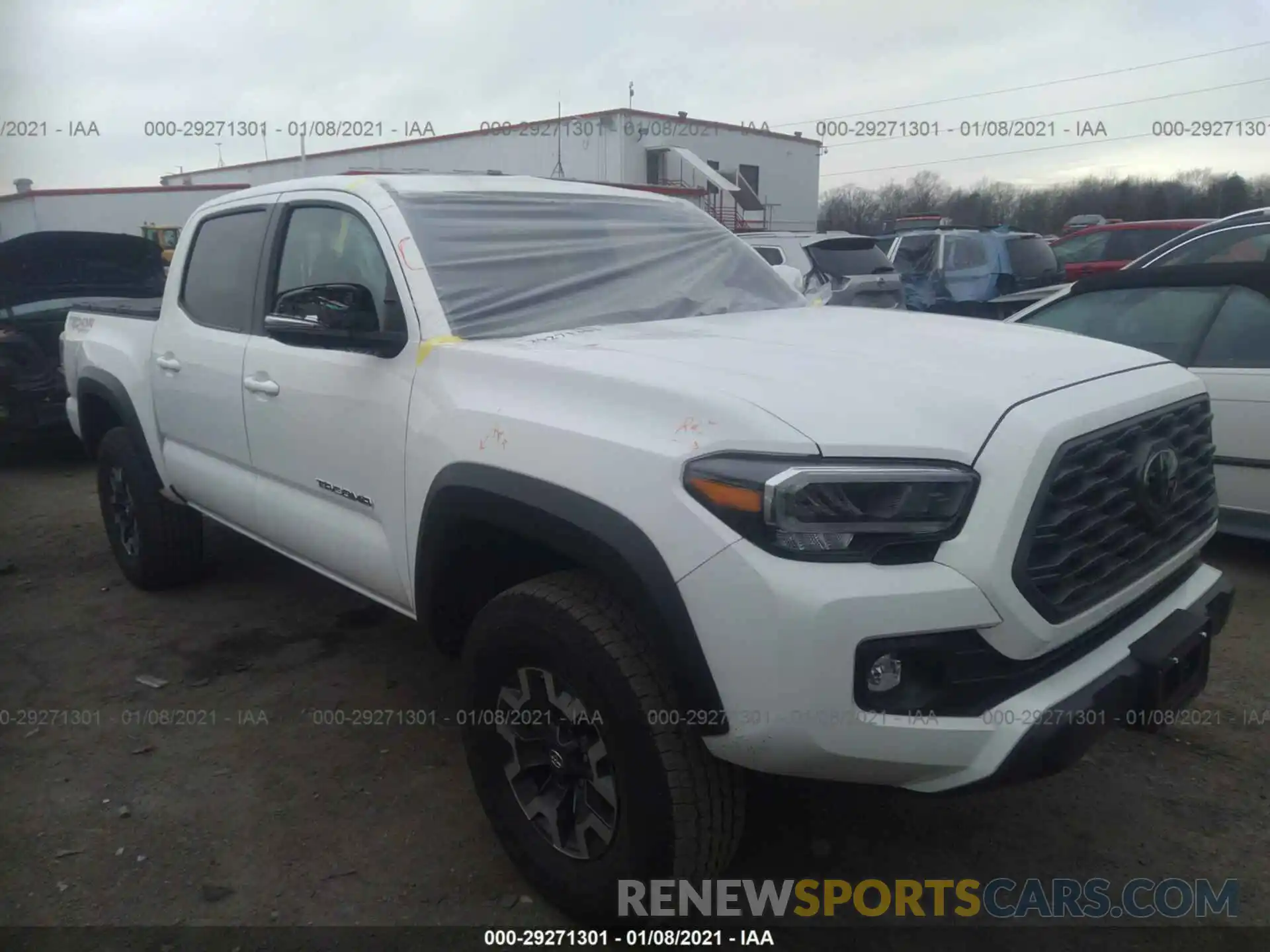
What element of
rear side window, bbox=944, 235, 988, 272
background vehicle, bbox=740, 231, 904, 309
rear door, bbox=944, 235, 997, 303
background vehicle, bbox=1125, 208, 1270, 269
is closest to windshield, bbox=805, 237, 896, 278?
background vehicle, bbox=740, 231, 904, 309

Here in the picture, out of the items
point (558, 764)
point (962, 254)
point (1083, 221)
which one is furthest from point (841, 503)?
point (1083, 221)

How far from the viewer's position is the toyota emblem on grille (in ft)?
7.55

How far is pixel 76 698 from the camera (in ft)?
12.7

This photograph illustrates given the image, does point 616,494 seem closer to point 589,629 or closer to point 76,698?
point 589,629

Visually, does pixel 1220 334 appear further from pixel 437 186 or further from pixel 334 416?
pixel 334 416

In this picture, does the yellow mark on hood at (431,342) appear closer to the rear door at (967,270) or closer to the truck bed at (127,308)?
the truck bed at (127,308)

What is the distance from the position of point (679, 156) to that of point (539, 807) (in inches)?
1047

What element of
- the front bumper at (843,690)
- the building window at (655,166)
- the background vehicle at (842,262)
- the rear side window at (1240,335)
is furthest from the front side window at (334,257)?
the building window at (655,166)

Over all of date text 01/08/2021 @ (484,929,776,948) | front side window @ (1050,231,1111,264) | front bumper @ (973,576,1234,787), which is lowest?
date text 01/08/2021 @ (484,929,776,948)

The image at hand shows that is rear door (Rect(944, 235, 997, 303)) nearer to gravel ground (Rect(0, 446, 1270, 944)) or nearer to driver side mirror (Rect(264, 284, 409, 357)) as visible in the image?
gravel ground (Rect(0, 446, 1270, 944))

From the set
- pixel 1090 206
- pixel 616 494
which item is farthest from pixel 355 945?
pixel 1090 206

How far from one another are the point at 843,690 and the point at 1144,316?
160 inches

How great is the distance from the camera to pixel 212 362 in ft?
12.7

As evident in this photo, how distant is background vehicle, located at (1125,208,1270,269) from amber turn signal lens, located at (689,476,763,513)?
18.6 feet
